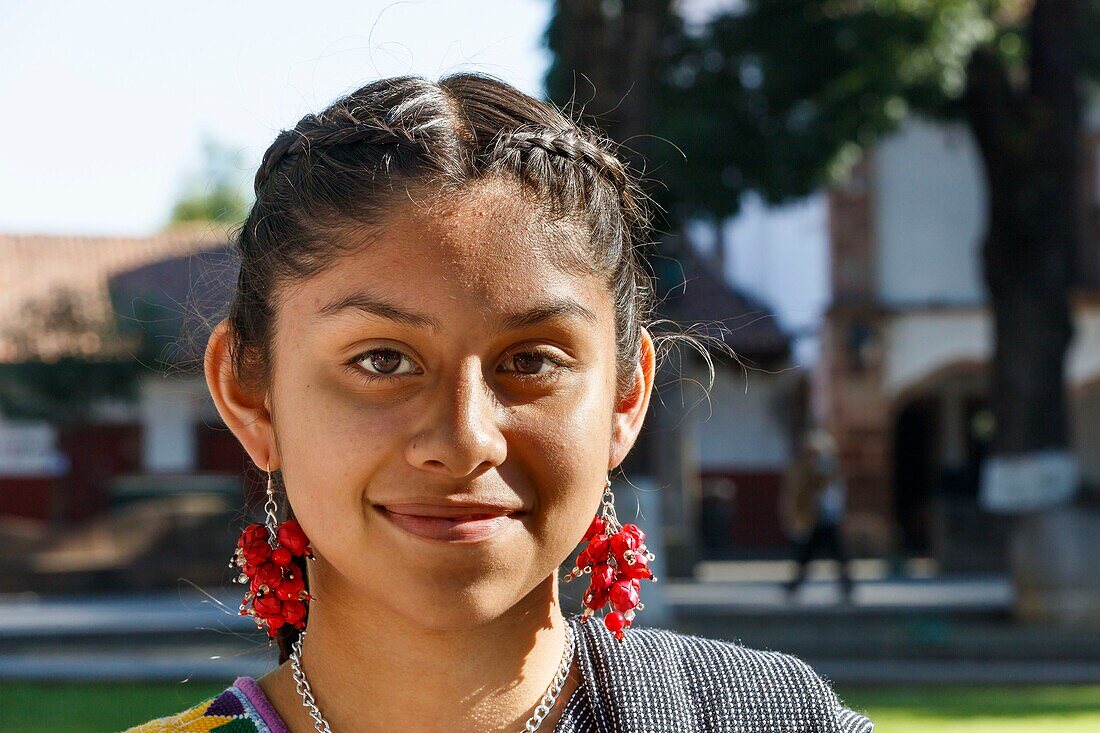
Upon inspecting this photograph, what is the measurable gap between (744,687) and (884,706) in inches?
257

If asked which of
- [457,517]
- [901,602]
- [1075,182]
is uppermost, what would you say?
[1075,182]

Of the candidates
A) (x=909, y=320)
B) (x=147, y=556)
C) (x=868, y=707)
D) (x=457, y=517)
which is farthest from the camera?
(x=909, y=320)

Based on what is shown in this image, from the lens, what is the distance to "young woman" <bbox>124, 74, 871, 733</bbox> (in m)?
1.61

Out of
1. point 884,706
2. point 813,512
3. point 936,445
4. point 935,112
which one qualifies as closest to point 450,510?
point 884,706

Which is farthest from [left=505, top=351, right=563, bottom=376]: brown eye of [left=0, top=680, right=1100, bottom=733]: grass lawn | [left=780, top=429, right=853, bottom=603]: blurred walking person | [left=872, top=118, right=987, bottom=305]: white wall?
[left=872, top=118, right=987, bottom=305]: white wall

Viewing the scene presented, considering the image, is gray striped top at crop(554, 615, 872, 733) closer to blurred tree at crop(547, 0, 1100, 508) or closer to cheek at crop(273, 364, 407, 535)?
cheek at crop(273, 364, 407, 535)

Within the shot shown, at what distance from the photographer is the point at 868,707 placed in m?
7.80

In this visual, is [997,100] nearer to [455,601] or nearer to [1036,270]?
[1036,270]

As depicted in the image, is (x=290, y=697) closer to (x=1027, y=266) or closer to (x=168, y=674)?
(x=168, y=674)

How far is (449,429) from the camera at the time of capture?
1.58 metres

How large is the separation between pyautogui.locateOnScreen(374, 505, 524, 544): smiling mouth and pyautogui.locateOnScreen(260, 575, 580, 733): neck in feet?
0.51

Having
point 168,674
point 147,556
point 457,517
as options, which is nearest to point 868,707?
point 168,674

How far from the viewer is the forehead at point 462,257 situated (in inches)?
Answer: 63.9

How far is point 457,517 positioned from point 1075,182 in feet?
40.9
